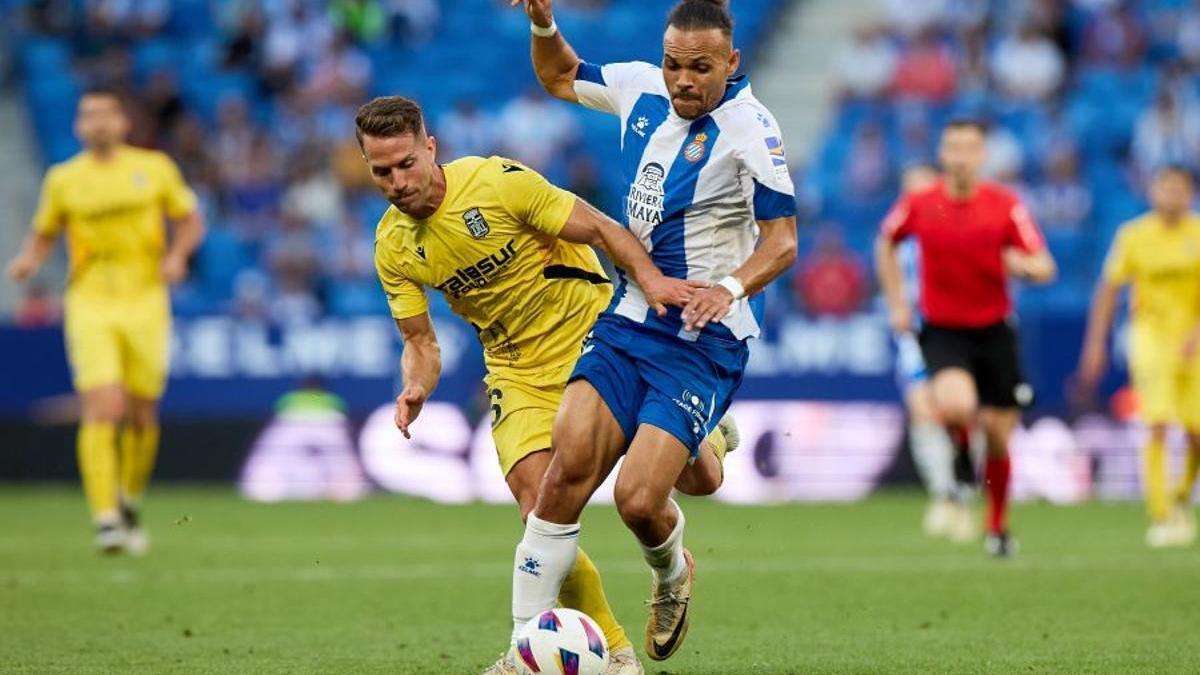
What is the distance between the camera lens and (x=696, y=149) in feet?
22.9

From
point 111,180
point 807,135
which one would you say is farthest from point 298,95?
point 111,180

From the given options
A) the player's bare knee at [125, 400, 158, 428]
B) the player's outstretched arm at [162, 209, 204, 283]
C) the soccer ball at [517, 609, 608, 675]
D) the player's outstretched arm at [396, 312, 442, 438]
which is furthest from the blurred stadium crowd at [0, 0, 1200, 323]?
the soccer ball at [517, 609, 608, 675]

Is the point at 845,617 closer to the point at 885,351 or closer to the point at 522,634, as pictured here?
the point at 522,634

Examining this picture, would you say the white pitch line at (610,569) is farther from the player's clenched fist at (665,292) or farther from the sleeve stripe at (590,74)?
the player's clenched fist at (665,292)

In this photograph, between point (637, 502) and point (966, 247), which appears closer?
point (637, 502)

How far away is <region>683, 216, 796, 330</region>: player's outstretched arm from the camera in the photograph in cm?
663

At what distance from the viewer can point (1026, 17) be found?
2261 centimetres

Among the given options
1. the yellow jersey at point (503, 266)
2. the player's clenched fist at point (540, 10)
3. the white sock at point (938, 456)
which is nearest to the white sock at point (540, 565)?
the yellow jersey at point (503, 266)

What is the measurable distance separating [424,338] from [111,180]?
5.97 metres

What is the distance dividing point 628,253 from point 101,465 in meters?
6.17

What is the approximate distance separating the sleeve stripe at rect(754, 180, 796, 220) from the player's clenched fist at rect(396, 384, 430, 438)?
1.37 metres

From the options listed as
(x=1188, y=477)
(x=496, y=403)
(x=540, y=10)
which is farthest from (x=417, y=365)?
(x=1188, y=477)

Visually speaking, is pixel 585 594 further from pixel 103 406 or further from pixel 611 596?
pixel 103 406

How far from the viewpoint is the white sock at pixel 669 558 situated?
281 inches
